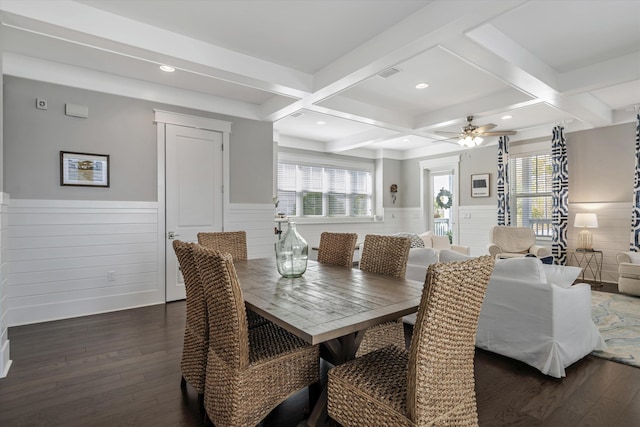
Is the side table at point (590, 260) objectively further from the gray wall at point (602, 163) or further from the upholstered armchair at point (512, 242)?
the gray wall at point (602, 163)

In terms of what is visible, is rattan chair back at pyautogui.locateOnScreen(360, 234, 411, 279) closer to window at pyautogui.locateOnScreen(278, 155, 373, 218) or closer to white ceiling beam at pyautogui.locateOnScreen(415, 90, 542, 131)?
white ceiling beam at pyautogui.locateOnScreen(415, 90, 542, 131)

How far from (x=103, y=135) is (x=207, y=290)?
10.2 ft

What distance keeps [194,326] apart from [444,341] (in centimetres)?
151

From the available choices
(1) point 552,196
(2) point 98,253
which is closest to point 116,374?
(2) point 98,253

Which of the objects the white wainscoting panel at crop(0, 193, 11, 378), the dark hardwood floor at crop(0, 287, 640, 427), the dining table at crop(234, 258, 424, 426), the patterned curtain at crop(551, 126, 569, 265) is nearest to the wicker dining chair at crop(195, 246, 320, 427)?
the dining table at crop(234, 258, 424, 426)

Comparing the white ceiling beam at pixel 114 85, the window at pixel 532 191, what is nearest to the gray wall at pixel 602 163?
the window at pixel 532 191

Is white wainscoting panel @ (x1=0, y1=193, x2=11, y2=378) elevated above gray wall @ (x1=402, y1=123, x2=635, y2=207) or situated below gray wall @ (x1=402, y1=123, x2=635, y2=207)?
below

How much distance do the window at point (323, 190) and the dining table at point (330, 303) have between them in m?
4.60

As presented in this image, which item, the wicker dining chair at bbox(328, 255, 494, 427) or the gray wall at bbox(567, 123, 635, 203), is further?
the gray wall at bbox(567, 123, 635, 203)

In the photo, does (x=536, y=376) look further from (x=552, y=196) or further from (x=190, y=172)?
(x=552, y=196)

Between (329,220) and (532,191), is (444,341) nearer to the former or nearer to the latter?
(329,220)

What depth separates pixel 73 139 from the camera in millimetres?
3656

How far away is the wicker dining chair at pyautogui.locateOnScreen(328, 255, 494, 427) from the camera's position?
3.90ft

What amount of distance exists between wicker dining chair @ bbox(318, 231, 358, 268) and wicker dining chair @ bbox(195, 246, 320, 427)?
3.52 feet
